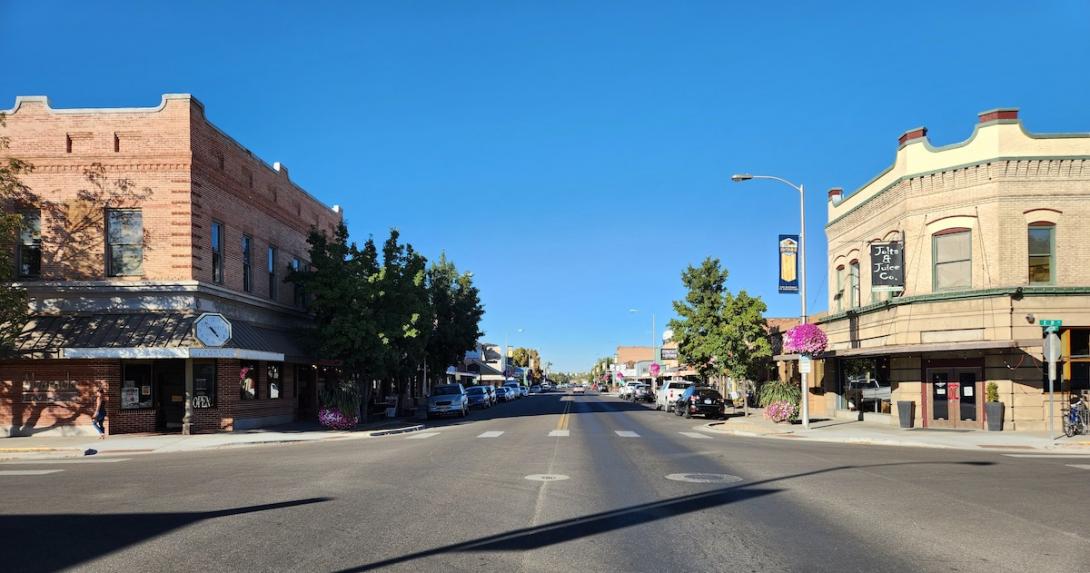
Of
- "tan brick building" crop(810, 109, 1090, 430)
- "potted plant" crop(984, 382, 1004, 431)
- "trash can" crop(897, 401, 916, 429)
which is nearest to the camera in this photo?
"potted plant" crop(984, 382, 1004, 431)

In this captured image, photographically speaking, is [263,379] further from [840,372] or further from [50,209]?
[840,372]

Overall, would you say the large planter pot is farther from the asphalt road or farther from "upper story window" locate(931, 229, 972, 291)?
the asphalt road

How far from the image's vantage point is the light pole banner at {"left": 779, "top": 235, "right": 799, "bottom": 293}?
2873 cm

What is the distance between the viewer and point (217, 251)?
1063 inches

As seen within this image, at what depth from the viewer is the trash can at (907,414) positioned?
26.2 meters

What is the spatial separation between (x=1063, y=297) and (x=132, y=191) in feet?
96.9

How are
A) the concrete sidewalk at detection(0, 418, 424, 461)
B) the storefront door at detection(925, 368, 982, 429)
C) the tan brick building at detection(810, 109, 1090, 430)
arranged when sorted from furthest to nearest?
1. the storefront door at detection(925, 368, 982, 429)
2. the tan brick building at detection(810, 109, 1090, 430)
3. the concrete sidewalk at detection(0, 418, 424, 461)

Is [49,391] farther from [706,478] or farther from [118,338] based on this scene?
[706,478]

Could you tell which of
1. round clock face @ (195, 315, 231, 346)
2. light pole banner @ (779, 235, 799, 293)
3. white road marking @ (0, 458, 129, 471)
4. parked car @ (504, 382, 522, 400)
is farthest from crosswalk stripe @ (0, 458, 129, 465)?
parked car @ (504, 382, 522, 400)

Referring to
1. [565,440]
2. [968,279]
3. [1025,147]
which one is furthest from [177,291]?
[1025,147]

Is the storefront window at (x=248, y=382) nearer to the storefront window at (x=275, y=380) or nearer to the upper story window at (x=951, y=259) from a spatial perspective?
the storefront window at (x=275, y=380)

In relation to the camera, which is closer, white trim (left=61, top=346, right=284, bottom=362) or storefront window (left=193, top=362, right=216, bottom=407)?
white trim (left=61, top=346, right=284, bottom=362)

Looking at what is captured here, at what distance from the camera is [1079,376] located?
961 inches

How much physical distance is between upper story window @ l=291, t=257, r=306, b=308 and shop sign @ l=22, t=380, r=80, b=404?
10317 millimetres
